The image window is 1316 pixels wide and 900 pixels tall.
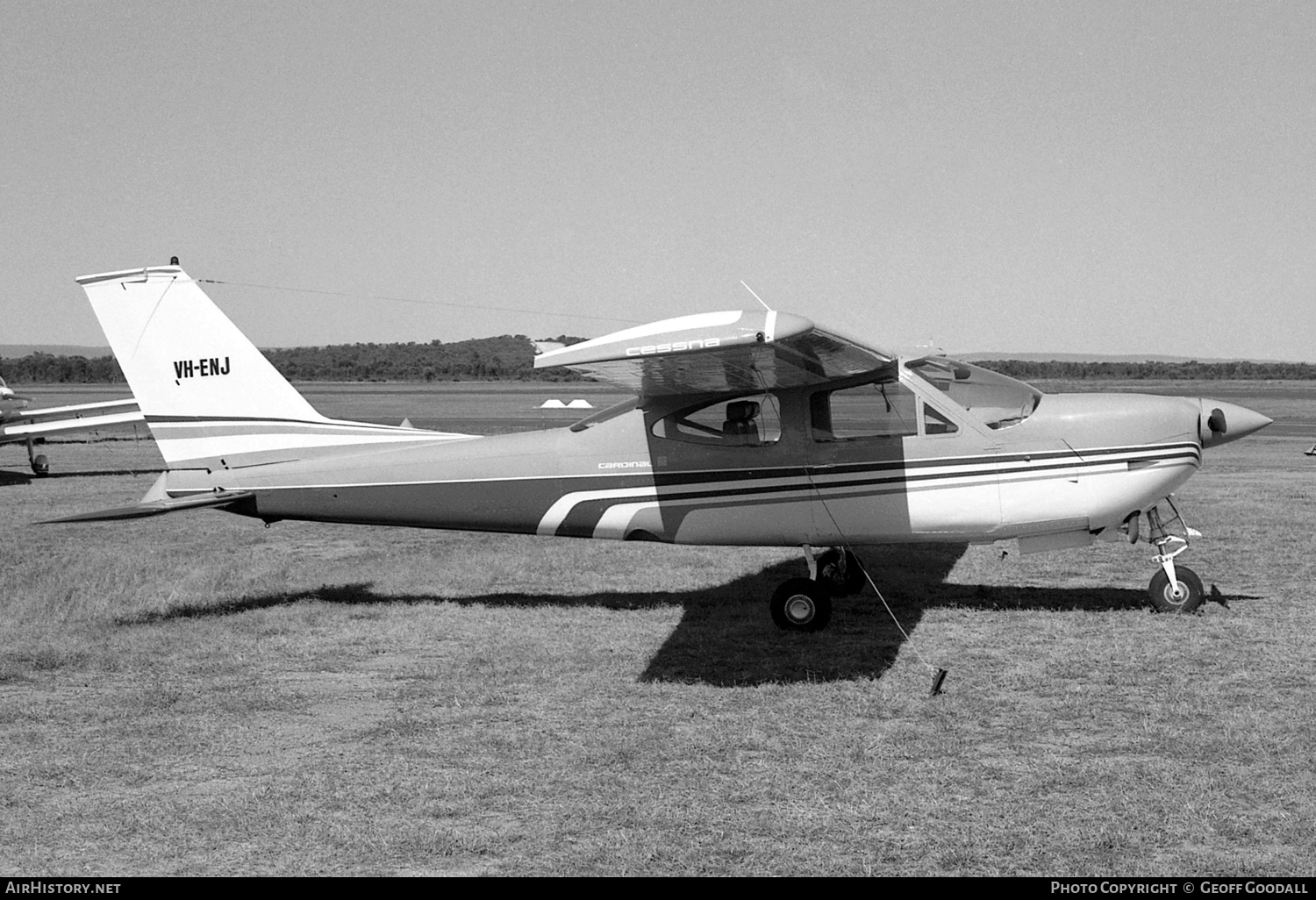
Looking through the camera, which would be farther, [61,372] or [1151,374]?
[61,372]

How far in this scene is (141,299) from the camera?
9.95 metres

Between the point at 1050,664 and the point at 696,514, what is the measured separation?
9.66ft

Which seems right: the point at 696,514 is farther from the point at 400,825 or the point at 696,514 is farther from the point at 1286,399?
the point at 1286,399

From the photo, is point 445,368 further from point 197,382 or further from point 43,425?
point 197,382

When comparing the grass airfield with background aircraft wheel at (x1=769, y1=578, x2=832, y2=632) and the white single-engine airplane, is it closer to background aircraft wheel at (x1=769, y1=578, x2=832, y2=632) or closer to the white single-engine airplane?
background aircraft wheel at (x1=769, y1=578, x2=832, y2=632)

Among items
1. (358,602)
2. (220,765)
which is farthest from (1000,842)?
(358,602)

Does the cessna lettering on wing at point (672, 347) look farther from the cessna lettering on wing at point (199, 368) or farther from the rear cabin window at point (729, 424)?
the cessna lettering on wing at point (199, 368)

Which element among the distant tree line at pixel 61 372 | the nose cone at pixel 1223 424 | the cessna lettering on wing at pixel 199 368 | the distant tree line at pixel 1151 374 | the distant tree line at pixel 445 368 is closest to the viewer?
the nose cone at pixel 1223 424

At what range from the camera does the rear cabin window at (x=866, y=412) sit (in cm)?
893

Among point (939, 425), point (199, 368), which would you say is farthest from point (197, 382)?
point (939, 425)

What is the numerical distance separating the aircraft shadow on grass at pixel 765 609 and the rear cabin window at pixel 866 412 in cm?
154

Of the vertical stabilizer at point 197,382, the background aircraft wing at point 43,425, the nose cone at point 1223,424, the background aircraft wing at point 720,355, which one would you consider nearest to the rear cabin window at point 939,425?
the background aircraft wing at point 720,355

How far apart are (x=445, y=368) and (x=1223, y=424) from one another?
106 m

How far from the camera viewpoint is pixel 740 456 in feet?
30.0
